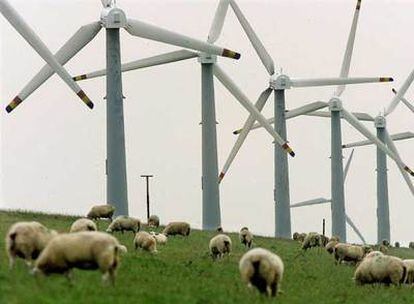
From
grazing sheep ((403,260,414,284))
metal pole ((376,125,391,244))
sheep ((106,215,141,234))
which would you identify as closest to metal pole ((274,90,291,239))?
metal pole ((376,125,391,244))

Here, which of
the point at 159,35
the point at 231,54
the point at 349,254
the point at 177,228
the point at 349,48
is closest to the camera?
the point at 349,254

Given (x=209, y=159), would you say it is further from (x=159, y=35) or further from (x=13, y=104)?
(x=13, y=104)

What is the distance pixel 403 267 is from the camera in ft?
102

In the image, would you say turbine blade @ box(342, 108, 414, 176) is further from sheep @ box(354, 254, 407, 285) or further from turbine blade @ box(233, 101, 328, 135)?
sheep @ box(354, 254, 407, 285)

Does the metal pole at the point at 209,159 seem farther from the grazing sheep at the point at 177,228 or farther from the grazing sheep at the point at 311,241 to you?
the grazing sheep at the point at 177,228

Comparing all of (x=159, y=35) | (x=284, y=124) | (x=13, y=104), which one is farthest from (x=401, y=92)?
(x=13, y=104)

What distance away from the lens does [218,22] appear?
7431 centimetres

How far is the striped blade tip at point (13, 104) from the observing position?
5216 centimetres

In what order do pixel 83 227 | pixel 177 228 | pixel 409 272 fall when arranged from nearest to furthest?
1. pixel 83 227
2. pixel 409 272
3. pixel 177 228

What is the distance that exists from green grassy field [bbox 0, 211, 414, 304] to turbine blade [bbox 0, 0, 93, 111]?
8045 mm

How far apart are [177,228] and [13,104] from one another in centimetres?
1196

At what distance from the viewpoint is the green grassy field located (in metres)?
20.1

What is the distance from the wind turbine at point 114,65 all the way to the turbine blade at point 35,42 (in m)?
3.39

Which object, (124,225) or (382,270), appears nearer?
(382,270)
